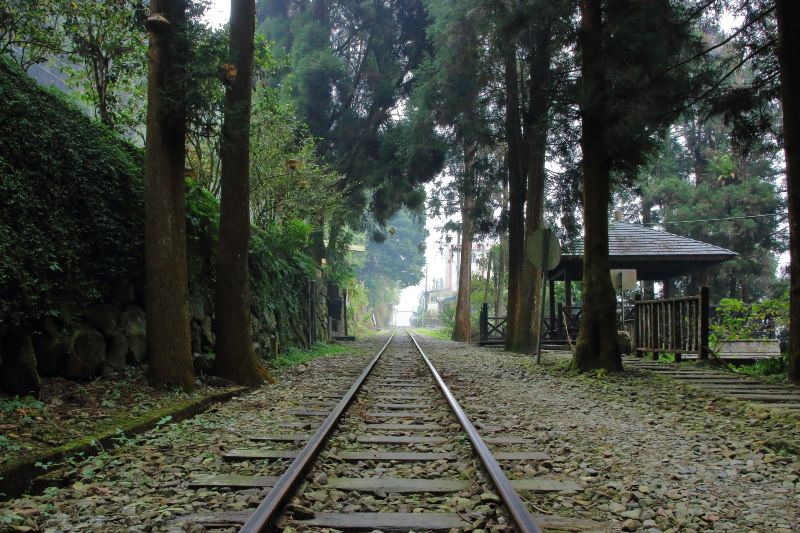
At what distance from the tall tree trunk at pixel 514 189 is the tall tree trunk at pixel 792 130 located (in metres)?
8.29

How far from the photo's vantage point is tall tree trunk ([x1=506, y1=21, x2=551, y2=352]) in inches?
568

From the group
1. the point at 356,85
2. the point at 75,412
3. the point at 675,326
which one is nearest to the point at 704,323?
the point at 675,326

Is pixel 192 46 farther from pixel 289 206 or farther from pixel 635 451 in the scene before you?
pixel 289 206

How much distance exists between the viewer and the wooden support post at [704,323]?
969 centimetres

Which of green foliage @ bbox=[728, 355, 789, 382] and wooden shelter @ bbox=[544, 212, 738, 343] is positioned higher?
wooden shelter @ bbox=[544, 212, 738, 343]

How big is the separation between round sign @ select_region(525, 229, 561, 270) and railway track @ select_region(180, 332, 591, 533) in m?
6.00

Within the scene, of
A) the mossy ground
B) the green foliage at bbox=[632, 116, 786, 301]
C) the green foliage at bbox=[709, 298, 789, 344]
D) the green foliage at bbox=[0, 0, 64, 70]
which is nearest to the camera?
the mossy ground

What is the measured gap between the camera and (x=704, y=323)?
9.95 meters

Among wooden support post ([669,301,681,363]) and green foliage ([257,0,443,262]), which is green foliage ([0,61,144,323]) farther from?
green foliage ([257,0,443,262])

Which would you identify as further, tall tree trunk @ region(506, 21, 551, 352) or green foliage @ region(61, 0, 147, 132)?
tall tree trunk @ region(506, 21, 551, 352)

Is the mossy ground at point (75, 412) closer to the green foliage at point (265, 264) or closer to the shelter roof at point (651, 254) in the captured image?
the green foliage at point (265, 264)

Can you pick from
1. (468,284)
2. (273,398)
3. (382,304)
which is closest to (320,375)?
(273,398)

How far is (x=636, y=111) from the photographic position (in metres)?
9.06

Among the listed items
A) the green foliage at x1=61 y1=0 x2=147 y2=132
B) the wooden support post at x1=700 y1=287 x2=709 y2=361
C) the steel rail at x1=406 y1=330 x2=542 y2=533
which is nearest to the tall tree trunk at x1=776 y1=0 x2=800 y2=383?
the wooden support post at x1=700 y1=287 x2=709 y2=361
